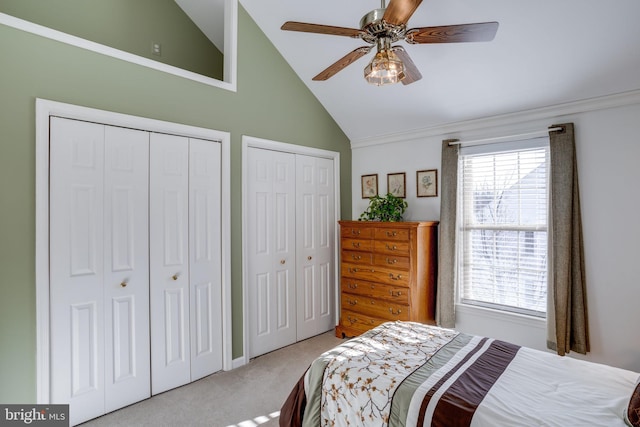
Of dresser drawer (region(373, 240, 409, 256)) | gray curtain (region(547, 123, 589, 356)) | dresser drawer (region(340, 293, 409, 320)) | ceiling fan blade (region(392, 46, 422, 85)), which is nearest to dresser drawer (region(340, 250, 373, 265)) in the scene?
dresser drawer (region(373, 240, 409, 256))

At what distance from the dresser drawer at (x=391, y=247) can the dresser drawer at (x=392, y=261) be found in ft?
0.13

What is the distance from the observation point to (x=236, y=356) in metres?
3.23

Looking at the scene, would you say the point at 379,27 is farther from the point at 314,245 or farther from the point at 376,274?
the point at 314,245

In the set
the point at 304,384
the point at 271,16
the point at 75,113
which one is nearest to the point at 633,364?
the point at 304,384

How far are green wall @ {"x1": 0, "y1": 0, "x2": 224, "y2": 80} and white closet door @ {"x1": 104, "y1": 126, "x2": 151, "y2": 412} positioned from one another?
1.20 m

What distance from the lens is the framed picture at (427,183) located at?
3.73 metres

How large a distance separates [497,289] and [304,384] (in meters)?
2.30

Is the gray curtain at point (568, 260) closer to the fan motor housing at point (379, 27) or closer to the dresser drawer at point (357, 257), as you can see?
the dresser drawer at point (357, 257)

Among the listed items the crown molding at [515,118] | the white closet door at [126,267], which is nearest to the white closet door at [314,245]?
the crown molding at [515,118]

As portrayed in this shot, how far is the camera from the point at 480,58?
286 centimetres

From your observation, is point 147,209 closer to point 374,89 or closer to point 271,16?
point 271,16

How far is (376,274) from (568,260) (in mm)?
1656

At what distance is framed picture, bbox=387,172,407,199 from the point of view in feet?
13.1

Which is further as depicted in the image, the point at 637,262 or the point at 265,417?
the point at 637,262
